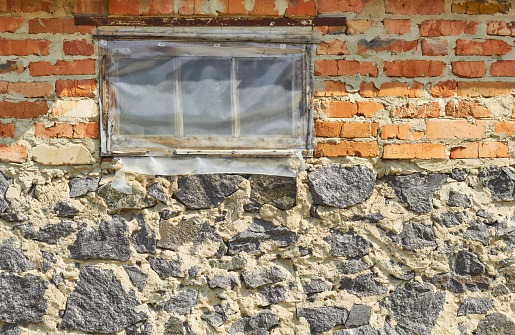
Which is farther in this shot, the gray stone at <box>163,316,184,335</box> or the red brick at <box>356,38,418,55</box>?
the red brick at <box>356,38,418,55</box>

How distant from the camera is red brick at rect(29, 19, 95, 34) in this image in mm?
2225

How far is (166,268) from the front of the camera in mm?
2188

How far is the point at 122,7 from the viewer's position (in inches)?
87.7

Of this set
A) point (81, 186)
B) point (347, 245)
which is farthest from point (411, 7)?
point (81, 186)

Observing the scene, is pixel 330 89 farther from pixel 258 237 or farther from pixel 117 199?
pixel 117 199

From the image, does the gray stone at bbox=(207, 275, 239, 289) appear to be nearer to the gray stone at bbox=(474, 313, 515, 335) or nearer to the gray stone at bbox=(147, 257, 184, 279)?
the gray stone at bbox=(147, 257, 184, 279)

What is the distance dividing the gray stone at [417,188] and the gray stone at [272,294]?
736 millimetres

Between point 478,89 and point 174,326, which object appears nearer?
point 174,326

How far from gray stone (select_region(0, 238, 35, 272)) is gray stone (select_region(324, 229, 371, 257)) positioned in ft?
4.66

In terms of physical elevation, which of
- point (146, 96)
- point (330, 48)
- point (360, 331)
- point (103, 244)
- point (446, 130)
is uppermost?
point (330, 48)

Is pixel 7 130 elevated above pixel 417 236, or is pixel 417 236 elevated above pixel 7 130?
pixel 7 130

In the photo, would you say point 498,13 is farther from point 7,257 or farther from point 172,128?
point 7,257

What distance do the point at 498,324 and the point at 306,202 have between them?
1.13 m

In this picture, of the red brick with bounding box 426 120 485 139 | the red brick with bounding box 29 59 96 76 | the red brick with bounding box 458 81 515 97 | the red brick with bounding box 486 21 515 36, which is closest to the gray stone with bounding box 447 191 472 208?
the red brick with bounding box 426 120 485 139
